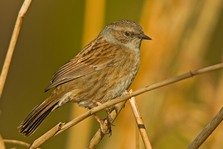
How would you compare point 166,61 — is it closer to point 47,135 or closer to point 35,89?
point 47,135

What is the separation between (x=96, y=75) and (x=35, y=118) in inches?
24.2

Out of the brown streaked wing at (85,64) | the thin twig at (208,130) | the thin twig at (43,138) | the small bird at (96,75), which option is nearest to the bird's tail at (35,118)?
the small bird at (96,75)

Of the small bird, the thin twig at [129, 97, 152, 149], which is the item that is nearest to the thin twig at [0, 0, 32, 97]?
the thin twig at [129, 97, 152, 149]

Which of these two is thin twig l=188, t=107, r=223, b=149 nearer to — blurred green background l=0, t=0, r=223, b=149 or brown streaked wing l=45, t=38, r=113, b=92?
blurred green background l=0, t=0, r=223, b=149

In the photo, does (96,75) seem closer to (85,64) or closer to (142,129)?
(85,64)

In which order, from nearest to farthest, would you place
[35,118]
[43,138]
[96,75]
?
[43,138] < [35,118] < [96,75]

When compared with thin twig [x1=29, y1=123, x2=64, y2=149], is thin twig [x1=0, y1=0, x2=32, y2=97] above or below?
above

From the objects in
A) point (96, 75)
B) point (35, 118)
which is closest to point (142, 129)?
point (35, 118)

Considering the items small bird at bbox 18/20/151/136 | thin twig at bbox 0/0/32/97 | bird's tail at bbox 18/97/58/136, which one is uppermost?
thin twig at bbox 0/0/32/97

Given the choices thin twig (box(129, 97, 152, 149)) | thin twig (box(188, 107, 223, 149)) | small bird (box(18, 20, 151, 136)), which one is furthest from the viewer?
small bird (box(18, 20, 151, 136))

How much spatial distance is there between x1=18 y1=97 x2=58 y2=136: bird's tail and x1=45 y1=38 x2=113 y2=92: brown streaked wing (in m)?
0.19

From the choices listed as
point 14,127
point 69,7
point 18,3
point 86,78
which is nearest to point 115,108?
point 86,78

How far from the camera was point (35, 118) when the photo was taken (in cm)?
491

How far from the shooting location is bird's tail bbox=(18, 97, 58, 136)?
4797mm
